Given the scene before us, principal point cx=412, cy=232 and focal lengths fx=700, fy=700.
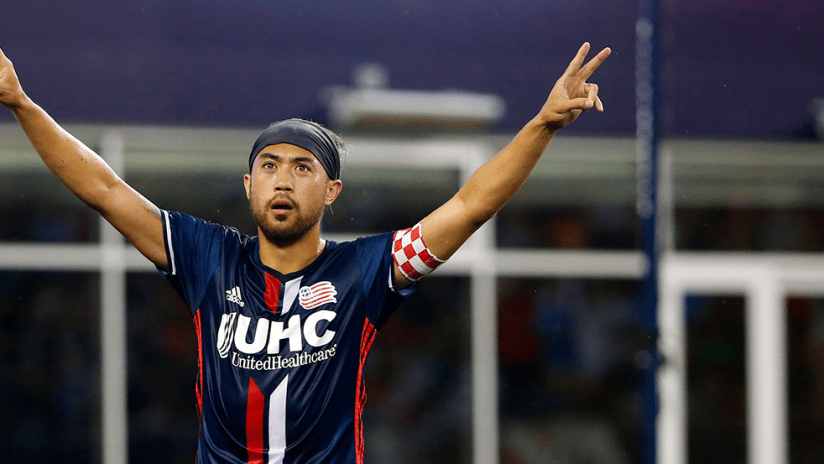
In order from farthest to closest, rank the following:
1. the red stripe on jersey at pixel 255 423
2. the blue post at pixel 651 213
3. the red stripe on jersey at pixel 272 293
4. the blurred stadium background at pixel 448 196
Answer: the blurred stadium background at pixel 448 196, the blue post at pixel 651 213, the red stripe on jersey at pixel 272 293, the red stripe on jersey at pixel 255 423

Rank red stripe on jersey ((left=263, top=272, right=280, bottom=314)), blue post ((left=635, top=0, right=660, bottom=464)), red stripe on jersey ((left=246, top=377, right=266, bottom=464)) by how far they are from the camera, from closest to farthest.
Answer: red stripe on jersey ((left=246, top=377, right=266, bottom=464)), red stripe on jersey ((left=263, top=272, right=280, bottom=314)), blue post ((left=635, top=0, right=660, bottom=464))

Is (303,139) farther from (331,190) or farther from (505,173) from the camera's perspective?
(505,173)

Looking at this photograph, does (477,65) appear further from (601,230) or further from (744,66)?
(744,66)

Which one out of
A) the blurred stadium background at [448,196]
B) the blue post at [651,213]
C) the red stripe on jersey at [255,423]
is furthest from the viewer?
the blurred stadium background at [448,196]

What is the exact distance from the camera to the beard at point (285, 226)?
1978 mm

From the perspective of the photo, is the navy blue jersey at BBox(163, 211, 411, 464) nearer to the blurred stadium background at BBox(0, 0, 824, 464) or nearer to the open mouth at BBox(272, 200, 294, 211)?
the open mouth at BBox(272, 200, 294, 211)

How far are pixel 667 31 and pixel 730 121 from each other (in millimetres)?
790

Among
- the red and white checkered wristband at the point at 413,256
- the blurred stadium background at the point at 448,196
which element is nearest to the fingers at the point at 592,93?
the red and white checkered wristband at the point at 413,256

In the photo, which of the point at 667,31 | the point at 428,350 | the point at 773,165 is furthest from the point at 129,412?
the point at 773,165

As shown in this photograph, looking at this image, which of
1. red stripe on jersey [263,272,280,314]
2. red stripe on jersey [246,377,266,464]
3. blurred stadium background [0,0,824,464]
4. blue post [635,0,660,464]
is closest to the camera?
red stripe on jersey [246,377,266,464]

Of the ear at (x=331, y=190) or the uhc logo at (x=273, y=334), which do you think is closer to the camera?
the uhc logo at (x=273, y=334)

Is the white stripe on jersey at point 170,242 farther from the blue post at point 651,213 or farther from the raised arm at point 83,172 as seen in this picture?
the blue post at point 651,213

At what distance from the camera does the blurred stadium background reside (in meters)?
4.58

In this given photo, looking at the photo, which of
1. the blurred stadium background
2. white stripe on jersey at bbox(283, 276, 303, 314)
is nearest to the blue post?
the blurred stadium background
